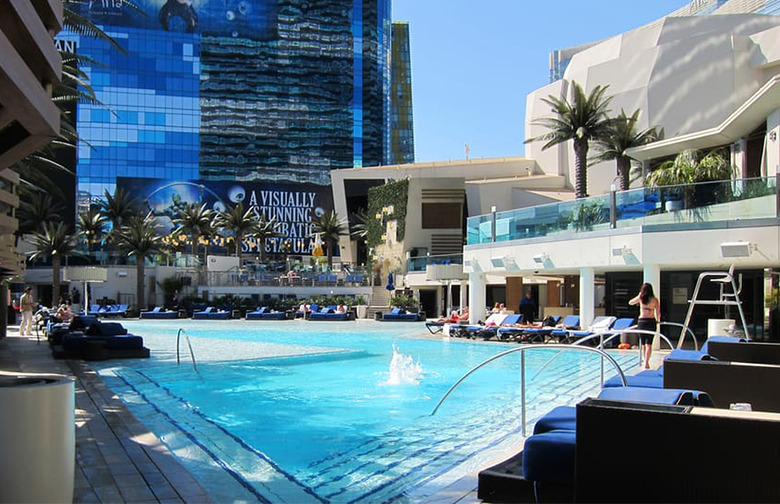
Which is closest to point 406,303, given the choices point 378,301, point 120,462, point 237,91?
point 378,301

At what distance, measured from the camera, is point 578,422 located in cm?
406

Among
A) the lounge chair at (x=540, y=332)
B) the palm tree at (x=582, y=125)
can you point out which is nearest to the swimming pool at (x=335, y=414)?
the lounge chair at (x=540, y=332)

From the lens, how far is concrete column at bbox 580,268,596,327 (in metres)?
21.8

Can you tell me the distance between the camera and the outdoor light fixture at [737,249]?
1705cm

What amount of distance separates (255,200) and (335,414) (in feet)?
289

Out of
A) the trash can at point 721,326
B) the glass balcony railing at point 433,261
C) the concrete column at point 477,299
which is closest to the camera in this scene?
the trash can at point 721,326

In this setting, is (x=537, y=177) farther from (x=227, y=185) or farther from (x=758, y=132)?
(x=227, y=185)

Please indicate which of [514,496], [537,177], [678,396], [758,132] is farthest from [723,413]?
[537,177]

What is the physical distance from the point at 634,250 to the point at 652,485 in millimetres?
16501

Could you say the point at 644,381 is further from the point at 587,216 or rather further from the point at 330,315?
the point at 330,315

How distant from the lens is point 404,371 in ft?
49.6

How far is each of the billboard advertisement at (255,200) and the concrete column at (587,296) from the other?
72.4m

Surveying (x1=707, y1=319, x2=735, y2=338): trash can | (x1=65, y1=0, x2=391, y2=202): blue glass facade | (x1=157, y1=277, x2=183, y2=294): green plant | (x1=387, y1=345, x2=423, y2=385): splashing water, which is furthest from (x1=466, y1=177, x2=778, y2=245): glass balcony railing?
(x1=65, y1=0, x2=391, y2=202): blue glass facade

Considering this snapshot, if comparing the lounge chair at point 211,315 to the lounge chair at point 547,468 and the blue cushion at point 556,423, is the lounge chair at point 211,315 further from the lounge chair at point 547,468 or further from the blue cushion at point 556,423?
the lounge chair at point 547,468
